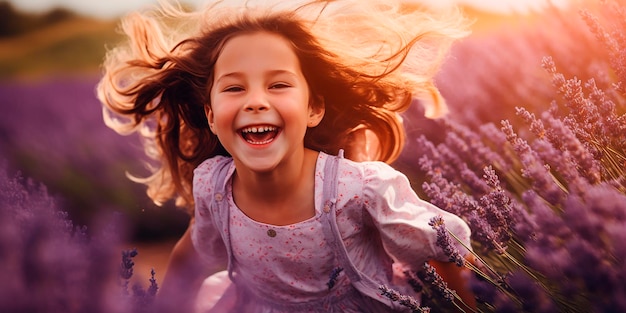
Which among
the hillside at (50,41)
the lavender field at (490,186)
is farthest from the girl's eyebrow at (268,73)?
the hillside at (50,41)

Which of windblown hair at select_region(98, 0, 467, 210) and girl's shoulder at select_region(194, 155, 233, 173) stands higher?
windblown hair at select_region(98, 0, 467, 210)

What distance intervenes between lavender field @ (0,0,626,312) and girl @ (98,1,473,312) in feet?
0.51

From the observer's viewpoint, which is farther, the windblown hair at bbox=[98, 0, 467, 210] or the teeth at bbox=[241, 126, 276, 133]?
the windblown hair at bbox=[98, 0, 467, 210]

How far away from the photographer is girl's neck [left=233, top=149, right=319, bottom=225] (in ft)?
6.36

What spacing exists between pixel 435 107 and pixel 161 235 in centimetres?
196

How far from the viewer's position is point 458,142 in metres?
2.16

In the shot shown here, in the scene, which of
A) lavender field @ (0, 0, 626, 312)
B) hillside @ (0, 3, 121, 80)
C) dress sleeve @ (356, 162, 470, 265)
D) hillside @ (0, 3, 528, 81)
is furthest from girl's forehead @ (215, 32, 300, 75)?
hillside @ (0, 3, 121, 80)

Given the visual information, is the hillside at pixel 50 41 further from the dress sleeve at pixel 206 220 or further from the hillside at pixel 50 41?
the dress sleeve at pixel 206 220

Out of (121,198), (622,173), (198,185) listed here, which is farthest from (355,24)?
(121,198)

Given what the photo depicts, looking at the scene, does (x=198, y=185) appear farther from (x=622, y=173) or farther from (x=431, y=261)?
(x=622, y=173)

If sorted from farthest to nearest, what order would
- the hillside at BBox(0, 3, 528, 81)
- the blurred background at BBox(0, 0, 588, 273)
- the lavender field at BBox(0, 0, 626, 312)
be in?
the hillside at BBox(0, 3, 528, 81) < the blurred background at BBox(0, 0, 588, 273) < the lavender field at BBox(0, 0, 626, 312)

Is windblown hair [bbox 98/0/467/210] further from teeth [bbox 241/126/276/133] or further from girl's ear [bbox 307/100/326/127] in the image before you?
teeth [bbox 241/126/276/133]

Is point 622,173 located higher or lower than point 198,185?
higher

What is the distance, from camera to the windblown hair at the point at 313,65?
2.05 metres
